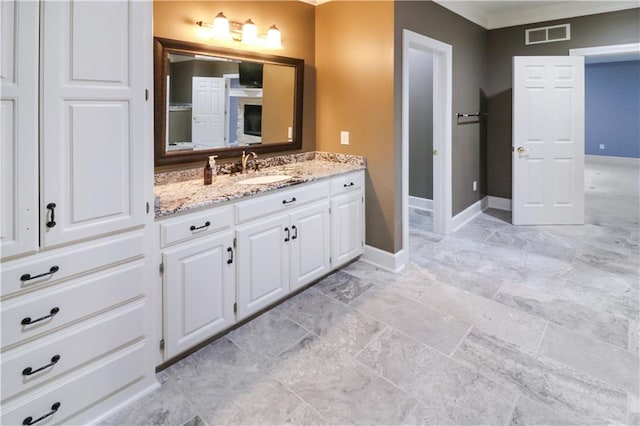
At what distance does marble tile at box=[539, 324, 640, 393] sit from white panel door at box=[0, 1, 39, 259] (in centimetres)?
264

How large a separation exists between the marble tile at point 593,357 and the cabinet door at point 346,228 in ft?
5.13

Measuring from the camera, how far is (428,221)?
4.84 m

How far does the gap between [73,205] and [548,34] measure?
5.52m

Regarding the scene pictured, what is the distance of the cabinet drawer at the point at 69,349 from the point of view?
1373 millimetres

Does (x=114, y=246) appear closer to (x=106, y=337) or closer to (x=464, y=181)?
(x=106, y=337)

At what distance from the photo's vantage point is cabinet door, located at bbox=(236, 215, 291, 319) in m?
2.29

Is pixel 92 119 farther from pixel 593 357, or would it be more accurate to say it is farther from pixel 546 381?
pixel 593 357

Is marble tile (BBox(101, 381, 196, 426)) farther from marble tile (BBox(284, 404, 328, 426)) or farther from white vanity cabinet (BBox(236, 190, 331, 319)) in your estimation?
white vanity cabinet (BBox(236, 190, 331, 319))

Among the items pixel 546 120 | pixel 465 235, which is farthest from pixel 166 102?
pixel 546 120

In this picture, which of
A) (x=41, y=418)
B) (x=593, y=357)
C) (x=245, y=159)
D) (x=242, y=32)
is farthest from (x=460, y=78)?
(x=41, y=418)

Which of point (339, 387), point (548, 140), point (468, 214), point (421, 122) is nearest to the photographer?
point (339, 387)

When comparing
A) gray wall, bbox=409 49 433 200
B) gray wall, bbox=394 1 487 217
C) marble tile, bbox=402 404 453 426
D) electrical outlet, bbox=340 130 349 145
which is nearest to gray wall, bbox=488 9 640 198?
gray wall, bbox=394 1 487 217

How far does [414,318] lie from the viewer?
2.53 metres

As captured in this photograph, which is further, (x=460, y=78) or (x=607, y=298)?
(x=460, y=78)
